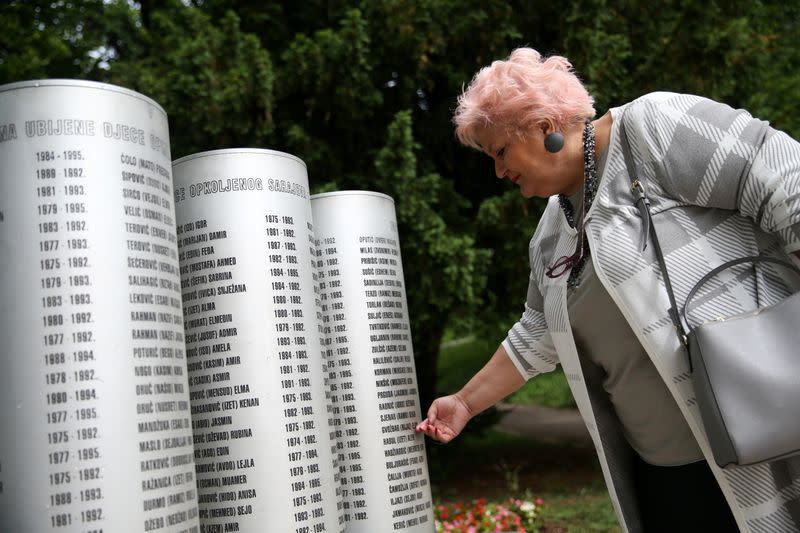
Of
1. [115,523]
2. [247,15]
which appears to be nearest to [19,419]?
[115,523]

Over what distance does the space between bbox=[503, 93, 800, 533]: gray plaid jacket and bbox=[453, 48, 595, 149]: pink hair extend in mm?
132

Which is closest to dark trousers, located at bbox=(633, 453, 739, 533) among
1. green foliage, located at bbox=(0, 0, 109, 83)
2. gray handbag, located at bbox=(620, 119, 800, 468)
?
gray handbag, located at bbox=(620, 119, 800, 468)

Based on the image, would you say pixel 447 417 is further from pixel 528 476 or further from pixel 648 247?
pixel 528 476

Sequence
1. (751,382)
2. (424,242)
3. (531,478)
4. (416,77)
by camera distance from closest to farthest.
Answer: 1. (751,382)
2. (424,242)
3. (416,77)
4. (531,478)

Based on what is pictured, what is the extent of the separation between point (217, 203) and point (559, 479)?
22.3 ft

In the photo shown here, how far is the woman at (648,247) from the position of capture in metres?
1.74

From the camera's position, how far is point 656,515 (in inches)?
82.3

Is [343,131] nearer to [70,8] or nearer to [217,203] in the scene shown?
[70,8]

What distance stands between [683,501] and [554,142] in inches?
41.5

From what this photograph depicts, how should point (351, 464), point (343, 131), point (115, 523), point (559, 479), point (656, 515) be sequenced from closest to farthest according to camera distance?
point (115, 523) < point (656, 515) < point (351, 464) < point (343, 131) < point (559, 479)

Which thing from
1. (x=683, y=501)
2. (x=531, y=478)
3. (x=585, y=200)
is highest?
(x=585, y=200)

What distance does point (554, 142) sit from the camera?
202 cm

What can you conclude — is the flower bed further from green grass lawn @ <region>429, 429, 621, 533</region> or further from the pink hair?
the pink hair

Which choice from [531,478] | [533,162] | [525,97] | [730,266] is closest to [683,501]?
[730,266]
